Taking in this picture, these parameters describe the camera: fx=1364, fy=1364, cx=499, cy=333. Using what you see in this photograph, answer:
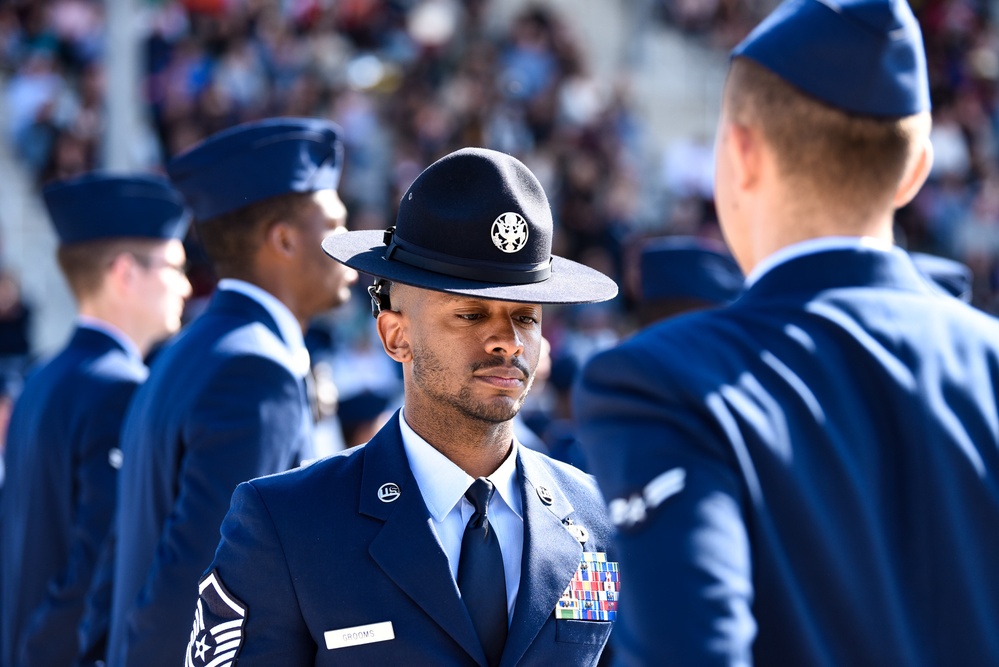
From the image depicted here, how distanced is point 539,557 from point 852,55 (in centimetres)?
112

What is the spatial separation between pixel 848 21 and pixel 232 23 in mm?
13745

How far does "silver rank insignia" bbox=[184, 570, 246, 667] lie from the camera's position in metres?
2.37

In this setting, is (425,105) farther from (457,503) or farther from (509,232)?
(457,503)

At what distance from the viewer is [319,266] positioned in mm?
3818

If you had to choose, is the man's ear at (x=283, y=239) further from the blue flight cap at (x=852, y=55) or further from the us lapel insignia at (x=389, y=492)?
the blue flight cap at (x=852, y=55)

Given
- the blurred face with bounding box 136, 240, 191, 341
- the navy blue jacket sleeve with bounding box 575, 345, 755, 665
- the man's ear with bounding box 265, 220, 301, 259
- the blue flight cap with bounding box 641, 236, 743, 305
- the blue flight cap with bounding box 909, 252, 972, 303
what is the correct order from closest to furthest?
the navy blue jacket sleeve with bounding box 575, 345, 755, 665, the man's ear with bounding box 265, 220, 301, 259, the blue flight cap with bounding box 909, 252, 972, 303, the blurred face with bounding box 136, 240, 191, 341, the blue flight cap with bounding box 641, 236, 743, 305

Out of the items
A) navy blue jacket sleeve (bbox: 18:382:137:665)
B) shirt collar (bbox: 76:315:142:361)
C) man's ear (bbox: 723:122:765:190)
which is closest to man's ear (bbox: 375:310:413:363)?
man's ear (bbox: 723:122:765:190)

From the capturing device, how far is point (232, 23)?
585 inches

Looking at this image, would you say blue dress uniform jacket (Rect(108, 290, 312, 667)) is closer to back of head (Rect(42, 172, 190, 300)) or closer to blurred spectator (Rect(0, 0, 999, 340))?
back of head (Rect(42, 172, 190, 300))

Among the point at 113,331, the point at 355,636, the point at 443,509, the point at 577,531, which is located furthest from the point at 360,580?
the point at 113,331

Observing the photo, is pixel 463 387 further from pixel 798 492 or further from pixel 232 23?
pixel 232 23

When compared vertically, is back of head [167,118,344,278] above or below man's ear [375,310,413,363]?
above

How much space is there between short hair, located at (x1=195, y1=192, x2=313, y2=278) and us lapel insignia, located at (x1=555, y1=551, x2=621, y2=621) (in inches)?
62.2

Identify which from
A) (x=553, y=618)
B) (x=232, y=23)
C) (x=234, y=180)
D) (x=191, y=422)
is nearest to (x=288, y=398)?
(x=191, y=422)
